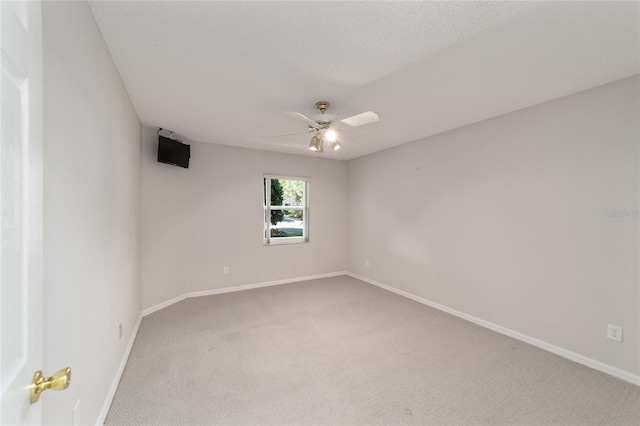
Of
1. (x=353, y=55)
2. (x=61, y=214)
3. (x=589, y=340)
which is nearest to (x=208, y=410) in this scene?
(x=61, y=214)

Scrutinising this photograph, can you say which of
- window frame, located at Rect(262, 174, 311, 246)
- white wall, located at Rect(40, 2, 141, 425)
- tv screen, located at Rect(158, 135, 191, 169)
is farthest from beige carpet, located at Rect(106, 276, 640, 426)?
tv screen, located at Rect(158, 135, 191, 169)

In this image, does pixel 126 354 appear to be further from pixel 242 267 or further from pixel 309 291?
pixel 309 291

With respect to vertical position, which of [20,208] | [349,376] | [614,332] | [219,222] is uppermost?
[20,208]

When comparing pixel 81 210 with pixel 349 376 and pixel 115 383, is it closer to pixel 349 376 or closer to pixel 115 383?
pixel 115 383

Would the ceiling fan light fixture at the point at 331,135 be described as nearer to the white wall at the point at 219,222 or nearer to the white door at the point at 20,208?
the white wall at the point at 219,222

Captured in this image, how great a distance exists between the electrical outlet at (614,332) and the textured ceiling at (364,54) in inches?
82.6

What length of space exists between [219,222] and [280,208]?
1139 millimetres

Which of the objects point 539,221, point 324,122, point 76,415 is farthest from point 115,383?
point 539,221

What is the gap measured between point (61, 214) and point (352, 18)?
5.78 ft

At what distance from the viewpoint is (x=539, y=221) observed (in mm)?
2752

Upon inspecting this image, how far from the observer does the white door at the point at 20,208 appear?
1.82ft

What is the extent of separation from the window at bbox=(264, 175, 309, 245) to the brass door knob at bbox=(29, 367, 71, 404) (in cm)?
411

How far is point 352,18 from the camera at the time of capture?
1517 mm

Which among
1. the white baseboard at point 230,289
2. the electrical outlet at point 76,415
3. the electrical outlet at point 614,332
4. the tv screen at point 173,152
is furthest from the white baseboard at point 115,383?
the electrical outlet at point 614,332
